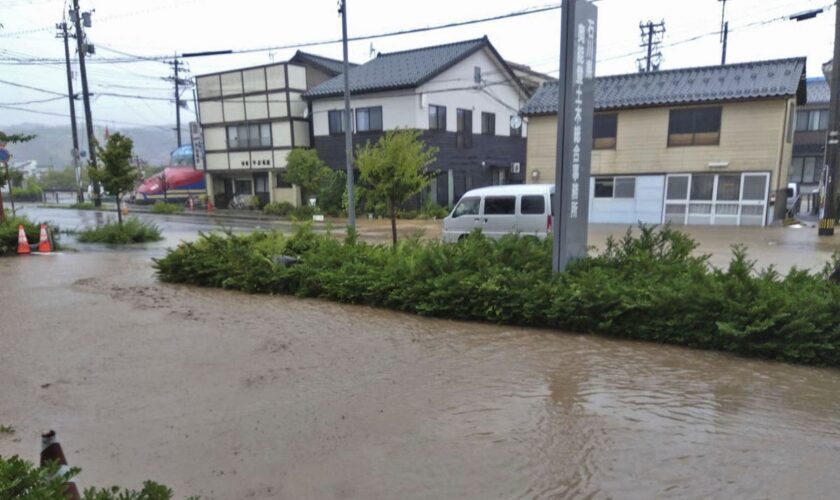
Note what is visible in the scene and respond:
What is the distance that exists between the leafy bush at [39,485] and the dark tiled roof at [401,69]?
23.9 meters

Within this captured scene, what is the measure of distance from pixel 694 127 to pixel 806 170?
1911cm

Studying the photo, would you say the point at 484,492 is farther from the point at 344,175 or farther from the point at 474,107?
the point at 474,107

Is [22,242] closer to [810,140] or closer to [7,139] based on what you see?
[7,139]

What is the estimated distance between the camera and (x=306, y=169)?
1032 inches

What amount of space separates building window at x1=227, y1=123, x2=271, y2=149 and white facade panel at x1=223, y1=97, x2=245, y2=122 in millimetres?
471

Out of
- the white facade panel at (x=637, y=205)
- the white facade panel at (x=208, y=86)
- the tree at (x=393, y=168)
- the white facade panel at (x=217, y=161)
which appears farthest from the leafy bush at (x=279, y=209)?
the tree at (x=393, y=168)

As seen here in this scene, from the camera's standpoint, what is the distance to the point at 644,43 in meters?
36.8

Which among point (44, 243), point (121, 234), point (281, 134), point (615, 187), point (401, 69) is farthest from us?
point (281, 134)

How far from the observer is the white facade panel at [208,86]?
1240 inches

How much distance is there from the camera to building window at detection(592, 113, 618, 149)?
848 inches

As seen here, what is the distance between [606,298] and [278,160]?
26310mm

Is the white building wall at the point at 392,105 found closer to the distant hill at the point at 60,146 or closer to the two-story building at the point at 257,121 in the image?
the two-story building at the point at 257,121

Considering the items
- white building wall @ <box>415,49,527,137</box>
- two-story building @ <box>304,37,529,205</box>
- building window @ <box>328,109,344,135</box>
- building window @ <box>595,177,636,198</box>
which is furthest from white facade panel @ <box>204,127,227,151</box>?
building window @ <box>595,177,636,198</box>

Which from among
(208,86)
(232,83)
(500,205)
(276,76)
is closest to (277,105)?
(276,76)
